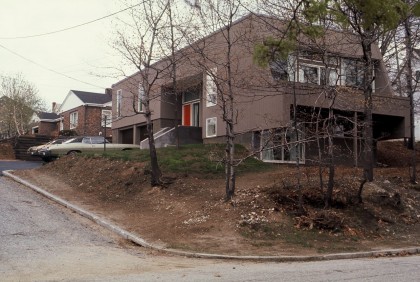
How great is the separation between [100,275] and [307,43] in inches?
343

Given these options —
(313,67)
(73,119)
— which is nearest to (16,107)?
(73,119)

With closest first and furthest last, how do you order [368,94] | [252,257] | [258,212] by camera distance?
1. [252,257]
2. [258,212]
3. [368,94]

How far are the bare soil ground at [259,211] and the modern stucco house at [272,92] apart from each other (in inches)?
60.0

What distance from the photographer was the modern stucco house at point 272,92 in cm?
1583

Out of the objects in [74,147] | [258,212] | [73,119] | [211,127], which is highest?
[73,119]

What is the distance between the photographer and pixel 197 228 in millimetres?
13188

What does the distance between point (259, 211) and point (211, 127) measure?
12.4 meters

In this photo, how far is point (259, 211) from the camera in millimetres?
13922

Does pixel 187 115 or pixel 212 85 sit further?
pixel 187 115

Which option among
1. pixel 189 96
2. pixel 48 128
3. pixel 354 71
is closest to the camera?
pixel 354 71

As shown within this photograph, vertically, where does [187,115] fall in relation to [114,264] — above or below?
above

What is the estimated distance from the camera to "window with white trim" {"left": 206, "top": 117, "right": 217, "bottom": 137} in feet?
83.6

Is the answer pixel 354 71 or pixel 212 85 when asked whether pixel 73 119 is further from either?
pixel 354 71

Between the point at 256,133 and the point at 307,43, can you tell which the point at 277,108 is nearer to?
the point at 256,133
